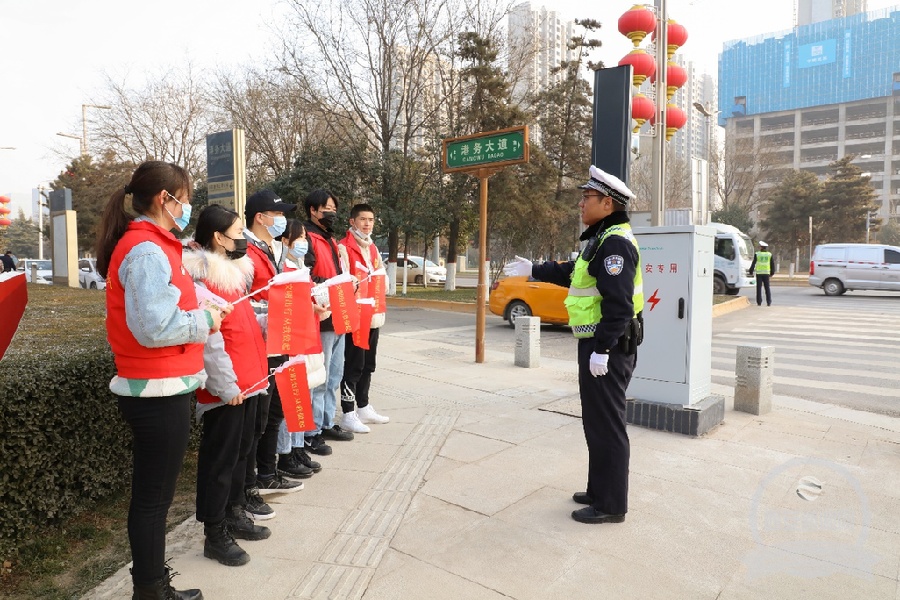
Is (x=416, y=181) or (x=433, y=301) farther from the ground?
(x=416, y=181)

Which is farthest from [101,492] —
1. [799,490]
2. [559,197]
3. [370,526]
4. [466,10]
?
[559,197]

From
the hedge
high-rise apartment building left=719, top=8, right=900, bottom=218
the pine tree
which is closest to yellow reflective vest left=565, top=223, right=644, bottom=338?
the hedge

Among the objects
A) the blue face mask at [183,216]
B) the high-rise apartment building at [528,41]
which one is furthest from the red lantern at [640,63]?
the high-rise apartment building at [528,41]

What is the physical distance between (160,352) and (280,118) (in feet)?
74.6

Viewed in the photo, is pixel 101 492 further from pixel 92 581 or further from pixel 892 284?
pixel 892 284

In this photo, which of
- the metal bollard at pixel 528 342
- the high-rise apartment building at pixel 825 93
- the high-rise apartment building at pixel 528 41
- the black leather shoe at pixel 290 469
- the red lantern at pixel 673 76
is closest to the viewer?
the black leather shoe at pixel 290 469

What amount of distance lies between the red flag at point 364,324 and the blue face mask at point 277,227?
3.88 feet

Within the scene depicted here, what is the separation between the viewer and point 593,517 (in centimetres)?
345

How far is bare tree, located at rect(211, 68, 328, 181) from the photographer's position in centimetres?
2225

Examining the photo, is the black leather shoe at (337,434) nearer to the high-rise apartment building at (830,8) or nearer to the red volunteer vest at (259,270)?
the red volunteer vest at (259,270)

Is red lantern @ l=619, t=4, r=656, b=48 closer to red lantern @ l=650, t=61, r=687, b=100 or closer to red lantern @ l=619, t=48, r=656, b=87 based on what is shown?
red lantern @ l=619, t=48, r=656, b=87

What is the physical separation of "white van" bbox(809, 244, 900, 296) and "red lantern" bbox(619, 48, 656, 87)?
17.9m

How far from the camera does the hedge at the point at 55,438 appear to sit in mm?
2844

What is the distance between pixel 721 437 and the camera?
5.20 meters
